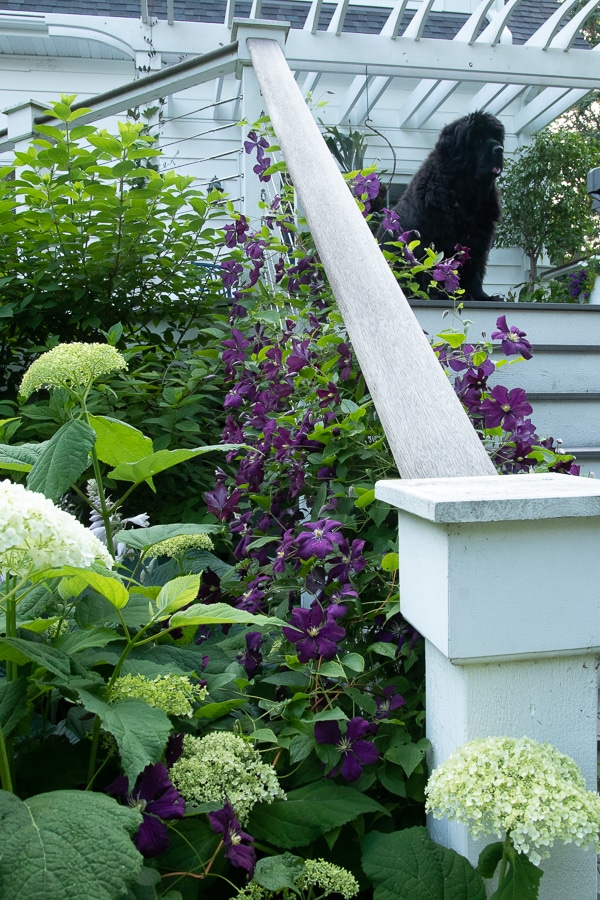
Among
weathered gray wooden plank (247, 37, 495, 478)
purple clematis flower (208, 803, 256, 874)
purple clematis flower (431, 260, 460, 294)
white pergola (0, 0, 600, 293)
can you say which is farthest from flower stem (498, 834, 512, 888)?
white pergola (0, 0, 600, 293)

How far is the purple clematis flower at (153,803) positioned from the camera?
75 centimetres

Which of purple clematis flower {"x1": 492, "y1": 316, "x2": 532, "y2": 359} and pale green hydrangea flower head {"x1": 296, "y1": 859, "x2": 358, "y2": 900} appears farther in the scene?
purple clematis flower {"x1": 492, "y1": 316, "x2": 532, "y2": 359}

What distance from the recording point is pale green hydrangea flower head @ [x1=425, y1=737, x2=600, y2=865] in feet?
2.36

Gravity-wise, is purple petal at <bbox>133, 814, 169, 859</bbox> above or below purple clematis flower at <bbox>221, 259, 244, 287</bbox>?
below

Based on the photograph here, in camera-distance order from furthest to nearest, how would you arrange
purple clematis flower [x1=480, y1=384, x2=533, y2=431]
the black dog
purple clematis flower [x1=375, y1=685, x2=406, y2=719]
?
the black dog
purple clematis flower [x1=480, y1=384, x2=533, y2=431]
purple clematis flower [x1=375, y1=685, x2=406, y2=719]

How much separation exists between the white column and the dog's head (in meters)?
3.32

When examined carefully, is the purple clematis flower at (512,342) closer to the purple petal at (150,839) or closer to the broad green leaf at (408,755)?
the broad green leaf at (408,755)

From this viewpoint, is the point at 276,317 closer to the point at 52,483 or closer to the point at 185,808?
the point at 52,483

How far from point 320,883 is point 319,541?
18.0 inches

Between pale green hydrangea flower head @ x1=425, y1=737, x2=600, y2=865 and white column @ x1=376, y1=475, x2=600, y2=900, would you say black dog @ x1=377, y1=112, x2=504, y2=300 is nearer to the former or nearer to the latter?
white column @ x1=376, y1=475, x2=600, y2=900

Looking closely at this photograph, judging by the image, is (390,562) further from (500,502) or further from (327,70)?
(327,70)

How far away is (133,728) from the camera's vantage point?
74 cm

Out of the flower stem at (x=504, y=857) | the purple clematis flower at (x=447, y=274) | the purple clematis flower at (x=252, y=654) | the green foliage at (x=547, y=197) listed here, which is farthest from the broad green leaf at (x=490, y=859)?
the green foliage at (x=547, y=197)

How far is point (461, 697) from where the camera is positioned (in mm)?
841
